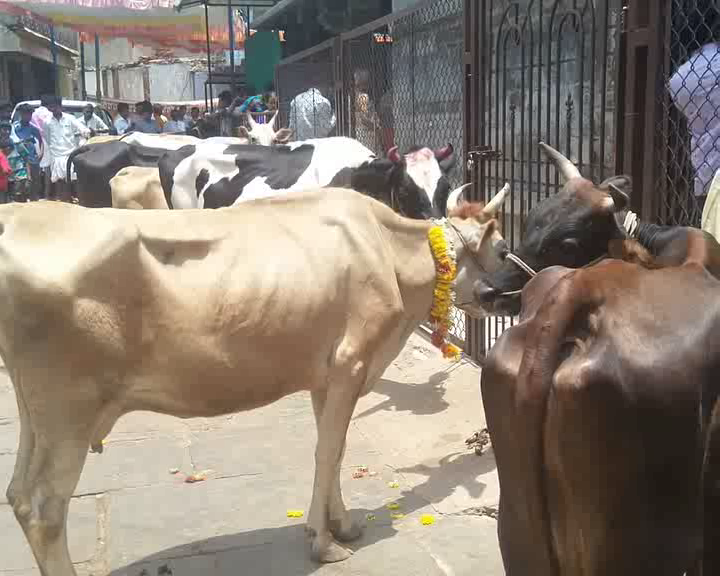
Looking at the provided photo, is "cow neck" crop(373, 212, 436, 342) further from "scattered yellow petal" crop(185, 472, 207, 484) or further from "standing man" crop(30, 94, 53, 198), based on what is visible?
"standing man" crop(30, 94, 53, 198)

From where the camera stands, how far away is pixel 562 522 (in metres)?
1.95

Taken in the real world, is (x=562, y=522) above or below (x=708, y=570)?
above

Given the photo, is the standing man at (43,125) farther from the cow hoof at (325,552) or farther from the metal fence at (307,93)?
the cow hoof at (325,552)

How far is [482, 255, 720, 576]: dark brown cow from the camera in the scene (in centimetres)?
186

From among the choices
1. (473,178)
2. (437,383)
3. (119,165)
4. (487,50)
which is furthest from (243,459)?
(119,165)

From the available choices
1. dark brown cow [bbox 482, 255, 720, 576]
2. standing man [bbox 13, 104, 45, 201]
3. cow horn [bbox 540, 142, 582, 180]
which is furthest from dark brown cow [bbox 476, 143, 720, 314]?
standing man [bbox 13, 104, 45, 201]

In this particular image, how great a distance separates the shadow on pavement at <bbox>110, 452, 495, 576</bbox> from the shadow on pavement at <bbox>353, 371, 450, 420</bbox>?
1188 mm

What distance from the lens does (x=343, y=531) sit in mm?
3861

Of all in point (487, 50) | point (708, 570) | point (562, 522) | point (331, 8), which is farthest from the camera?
point (331, 8)

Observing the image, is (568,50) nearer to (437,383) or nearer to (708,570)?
(437,383)

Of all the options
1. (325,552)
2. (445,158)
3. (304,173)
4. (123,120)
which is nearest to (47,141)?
(123,120)

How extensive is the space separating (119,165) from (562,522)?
8319mm

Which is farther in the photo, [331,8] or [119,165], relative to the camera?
[331,8]

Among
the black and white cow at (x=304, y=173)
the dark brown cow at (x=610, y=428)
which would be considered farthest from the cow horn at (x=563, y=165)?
the black and white cow at (x=304, y=173)
